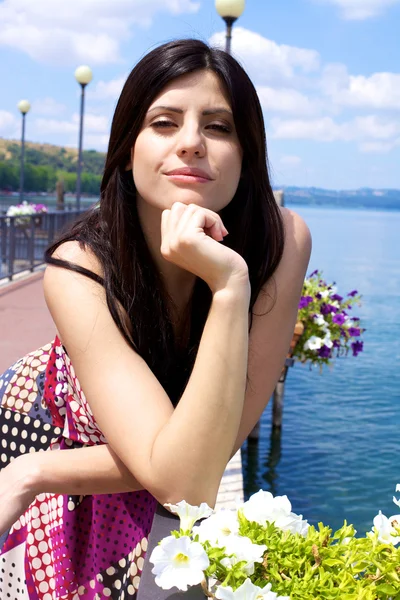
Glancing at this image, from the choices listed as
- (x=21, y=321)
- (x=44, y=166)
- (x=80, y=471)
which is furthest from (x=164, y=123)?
(x=44, y=166)

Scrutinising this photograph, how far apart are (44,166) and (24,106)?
349 feet

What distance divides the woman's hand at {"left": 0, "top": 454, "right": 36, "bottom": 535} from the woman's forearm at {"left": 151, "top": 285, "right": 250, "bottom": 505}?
32 cm

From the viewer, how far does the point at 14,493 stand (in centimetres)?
170

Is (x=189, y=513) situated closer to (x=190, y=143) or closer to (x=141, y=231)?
(x=190, y=143)

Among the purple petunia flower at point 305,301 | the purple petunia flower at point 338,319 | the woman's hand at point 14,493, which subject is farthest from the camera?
the purple petunia flower at point 338,319

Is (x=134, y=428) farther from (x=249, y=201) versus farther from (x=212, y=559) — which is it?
(x=249, y=201)

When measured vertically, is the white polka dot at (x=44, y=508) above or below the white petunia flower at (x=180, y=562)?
below

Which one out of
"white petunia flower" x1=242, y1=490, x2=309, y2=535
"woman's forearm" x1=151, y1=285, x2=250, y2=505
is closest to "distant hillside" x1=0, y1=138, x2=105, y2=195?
"woman's forearm" x1=151, y1=285, x2=250, y2=505

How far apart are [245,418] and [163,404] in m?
0.36

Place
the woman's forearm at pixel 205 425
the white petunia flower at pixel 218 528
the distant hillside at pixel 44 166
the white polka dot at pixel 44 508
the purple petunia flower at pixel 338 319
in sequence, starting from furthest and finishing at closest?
1. the distant hillside at pixel 44 166
2. the purple petunia flower at pixel 338 319
3. the white polka dot at pixel 44 508
4. the woman's forearm at pixel 205 425
5. the white petunia flower at pixel 218 528

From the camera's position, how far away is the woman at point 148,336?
1.63 metres

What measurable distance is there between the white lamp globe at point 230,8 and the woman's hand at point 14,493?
34.0 ft

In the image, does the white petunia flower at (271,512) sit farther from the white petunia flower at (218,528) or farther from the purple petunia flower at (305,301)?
the purple petunia flower at (305,301)

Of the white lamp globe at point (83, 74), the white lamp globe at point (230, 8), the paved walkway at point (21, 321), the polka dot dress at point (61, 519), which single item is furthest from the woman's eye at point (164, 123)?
the white lamp globe at point (83, 74)
